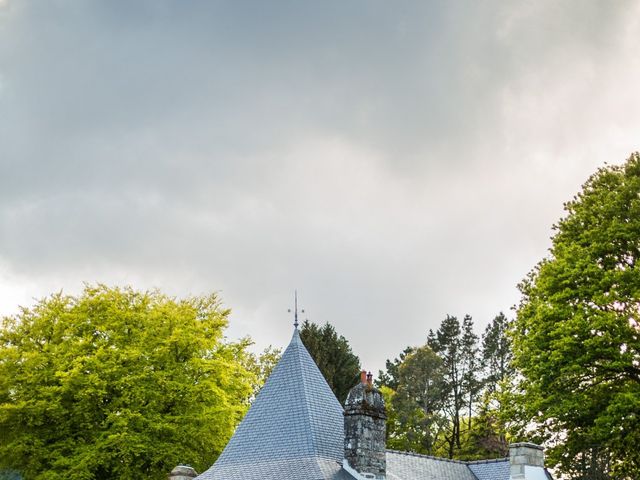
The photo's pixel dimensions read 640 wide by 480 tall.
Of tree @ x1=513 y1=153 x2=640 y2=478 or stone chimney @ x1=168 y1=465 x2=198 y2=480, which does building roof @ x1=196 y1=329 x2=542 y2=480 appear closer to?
stone chimney @ x1=168 y1=465 x2=198 y2=480

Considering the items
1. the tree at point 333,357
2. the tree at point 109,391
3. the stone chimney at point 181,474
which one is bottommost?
the stone chimney at point 181,474

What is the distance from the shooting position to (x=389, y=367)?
5625cm

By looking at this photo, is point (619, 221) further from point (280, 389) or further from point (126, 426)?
point (126, 426)

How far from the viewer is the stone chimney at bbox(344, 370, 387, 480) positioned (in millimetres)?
20109

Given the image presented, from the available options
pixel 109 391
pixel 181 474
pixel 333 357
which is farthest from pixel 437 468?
pixel 333 357

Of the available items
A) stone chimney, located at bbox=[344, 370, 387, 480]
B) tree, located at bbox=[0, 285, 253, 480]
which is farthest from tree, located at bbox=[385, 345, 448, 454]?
stone chimney, located at bbox=[344, 370, 387, 480]

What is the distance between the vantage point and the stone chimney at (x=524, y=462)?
2400 centimetres

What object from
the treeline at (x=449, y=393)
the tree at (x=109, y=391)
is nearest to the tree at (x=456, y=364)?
the treeline at (x=449, y=393)

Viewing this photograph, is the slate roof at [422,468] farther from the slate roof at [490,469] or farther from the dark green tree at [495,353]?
the dark green tree at [495,353]

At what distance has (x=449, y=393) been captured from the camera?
49.2 meters

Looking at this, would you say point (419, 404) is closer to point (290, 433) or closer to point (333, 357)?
point (333, 357)

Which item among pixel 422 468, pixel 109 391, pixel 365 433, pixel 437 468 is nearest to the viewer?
pixel 365 433

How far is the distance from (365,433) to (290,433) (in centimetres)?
188

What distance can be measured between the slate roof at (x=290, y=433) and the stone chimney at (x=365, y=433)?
1.37ft
